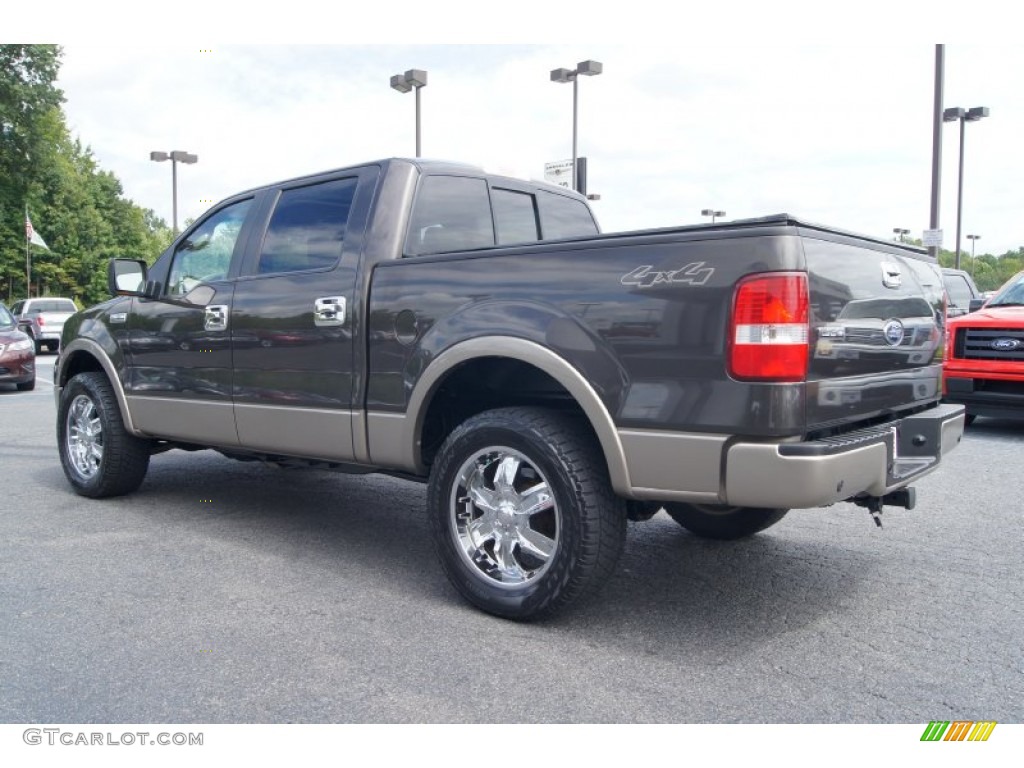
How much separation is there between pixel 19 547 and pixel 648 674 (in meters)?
3.44

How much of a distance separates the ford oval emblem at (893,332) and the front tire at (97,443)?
449 cm

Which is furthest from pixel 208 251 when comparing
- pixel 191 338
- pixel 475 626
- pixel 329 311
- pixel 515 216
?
pixel 475 626

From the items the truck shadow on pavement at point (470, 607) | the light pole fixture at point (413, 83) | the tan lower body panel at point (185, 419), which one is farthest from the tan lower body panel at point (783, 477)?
the light pole fixture at point (413, 83)

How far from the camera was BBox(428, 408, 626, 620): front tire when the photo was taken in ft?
10.7

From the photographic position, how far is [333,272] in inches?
165

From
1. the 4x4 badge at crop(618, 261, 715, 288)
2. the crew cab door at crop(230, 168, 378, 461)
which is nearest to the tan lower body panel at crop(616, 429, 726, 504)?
the 4x4 badge at crop(618, 261, 715, 288)

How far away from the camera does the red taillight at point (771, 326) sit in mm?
2836

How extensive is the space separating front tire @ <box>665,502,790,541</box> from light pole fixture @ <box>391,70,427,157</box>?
15.8 meters

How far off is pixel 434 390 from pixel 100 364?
3.11 m

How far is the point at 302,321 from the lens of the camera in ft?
14.1

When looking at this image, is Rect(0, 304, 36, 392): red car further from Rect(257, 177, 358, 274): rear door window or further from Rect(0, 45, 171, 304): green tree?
Rect(0, 45, 171, 304): green tree

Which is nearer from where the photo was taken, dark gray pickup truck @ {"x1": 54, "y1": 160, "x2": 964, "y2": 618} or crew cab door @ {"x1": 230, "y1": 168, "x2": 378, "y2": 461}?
dark gray pickup truck @ {"x1": 54, "y1": 160, "x2": 964, "y2": 618}
